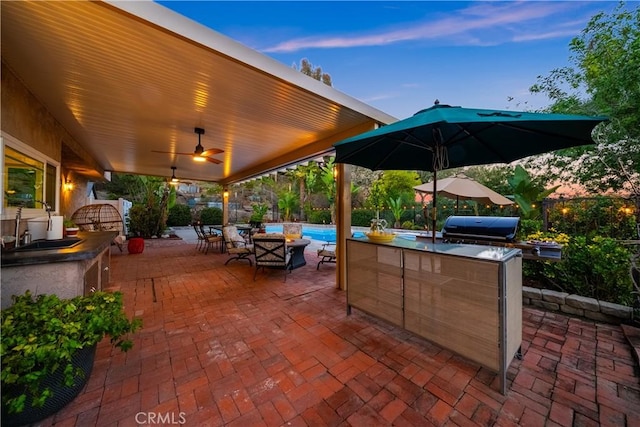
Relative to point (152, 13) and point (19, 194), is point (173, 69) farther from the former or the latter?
point (19, 194)

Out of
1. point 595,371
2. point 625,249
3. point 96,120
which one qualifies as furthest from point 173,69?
point 625,249

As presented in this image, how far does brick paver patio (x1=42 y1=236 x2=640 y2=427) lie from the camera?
172 cm

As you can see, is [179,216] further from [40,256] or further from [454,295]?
[454,295]

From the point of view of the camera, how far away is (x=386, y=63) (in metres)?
6.29

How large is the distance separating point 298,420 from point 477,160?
3592 mm

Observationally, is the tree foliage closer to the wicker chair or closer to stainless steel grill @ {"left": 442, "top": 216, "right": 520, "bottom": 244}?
stainless steel grill @ {"left": 442, "top": 216, "right": 520, "bottom": 244}

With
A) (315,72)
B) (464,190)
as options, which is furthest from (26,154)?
(315,72)

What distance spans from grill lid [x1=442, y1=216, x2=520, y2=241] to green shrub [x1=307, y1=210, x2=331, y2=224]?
556 inches

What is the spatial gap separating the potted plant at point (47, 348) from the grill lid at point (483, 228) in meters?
4.89

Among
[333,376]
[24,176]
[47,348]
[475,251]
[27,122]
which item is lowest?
[333,376]

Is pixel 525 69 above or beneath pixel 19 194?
above

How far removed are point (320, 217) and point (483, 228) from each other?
14985mm

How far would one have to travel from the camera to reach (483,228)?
433 centimetres

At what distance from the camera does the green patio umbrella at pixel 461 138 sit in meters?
1.94
